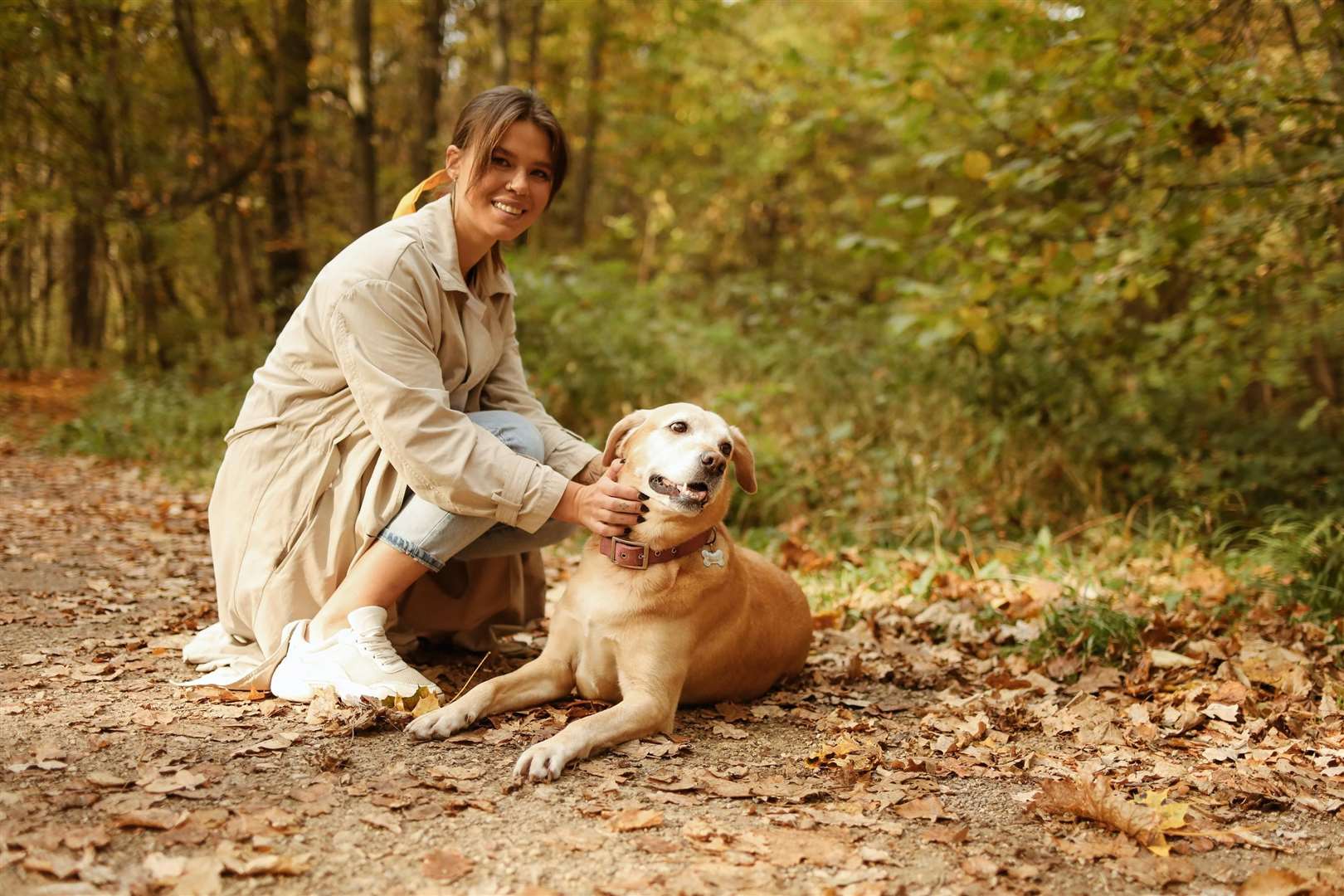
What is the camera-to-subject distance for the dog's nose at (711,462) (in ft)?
10.7

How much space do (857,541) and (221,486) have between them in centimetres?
403

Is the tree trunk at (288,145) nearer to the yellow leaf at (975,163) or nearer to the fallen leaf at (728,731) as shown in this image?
the yellow leaf at (975,163)

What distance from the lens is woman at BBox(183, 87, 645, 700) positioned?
3264mm

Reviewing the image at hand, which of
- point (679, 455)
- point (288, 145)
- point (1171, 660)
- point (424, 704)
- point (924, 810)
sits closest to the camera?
point (924, 810)

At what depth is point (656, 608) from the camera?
11.0 ft

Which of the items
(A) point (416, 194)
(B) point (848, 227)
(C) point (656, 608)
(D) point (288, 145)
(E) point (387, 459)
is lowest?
(C) point (656, 608)

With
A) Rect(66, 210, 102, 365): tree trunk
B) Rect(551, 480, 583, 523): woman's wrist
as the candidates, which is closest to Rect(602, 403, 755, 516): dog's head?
Rect(551, 480, 583, 523): woman's wrist

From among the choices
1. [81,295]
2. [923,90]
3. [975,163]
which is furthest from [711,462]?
[81,295]

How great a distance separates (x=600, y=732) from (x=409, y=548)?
913 mm

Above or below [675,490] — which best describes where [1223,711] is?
below

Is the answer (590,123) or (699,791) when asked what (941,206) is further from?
(590,123)

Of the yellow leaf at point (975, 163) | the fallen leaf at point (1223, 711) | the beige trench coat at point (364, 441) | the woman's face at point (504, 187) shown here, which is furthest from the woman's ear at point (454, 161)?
the fallen leaf at point (1223, 711)

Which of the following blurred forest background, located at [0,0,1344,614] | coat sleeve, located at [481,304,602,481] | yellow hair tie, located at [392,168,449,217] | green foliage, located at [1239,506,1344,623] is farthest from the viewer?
blurred forest background, located at [0,0,1344,614]

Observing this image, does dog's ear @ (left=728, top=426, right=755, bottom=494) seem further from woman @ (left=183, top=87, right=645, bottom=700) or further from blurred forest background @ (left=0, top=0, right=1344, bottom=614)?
blurred forest background @ (left=0, top=0, right=1344, bottom=614)
